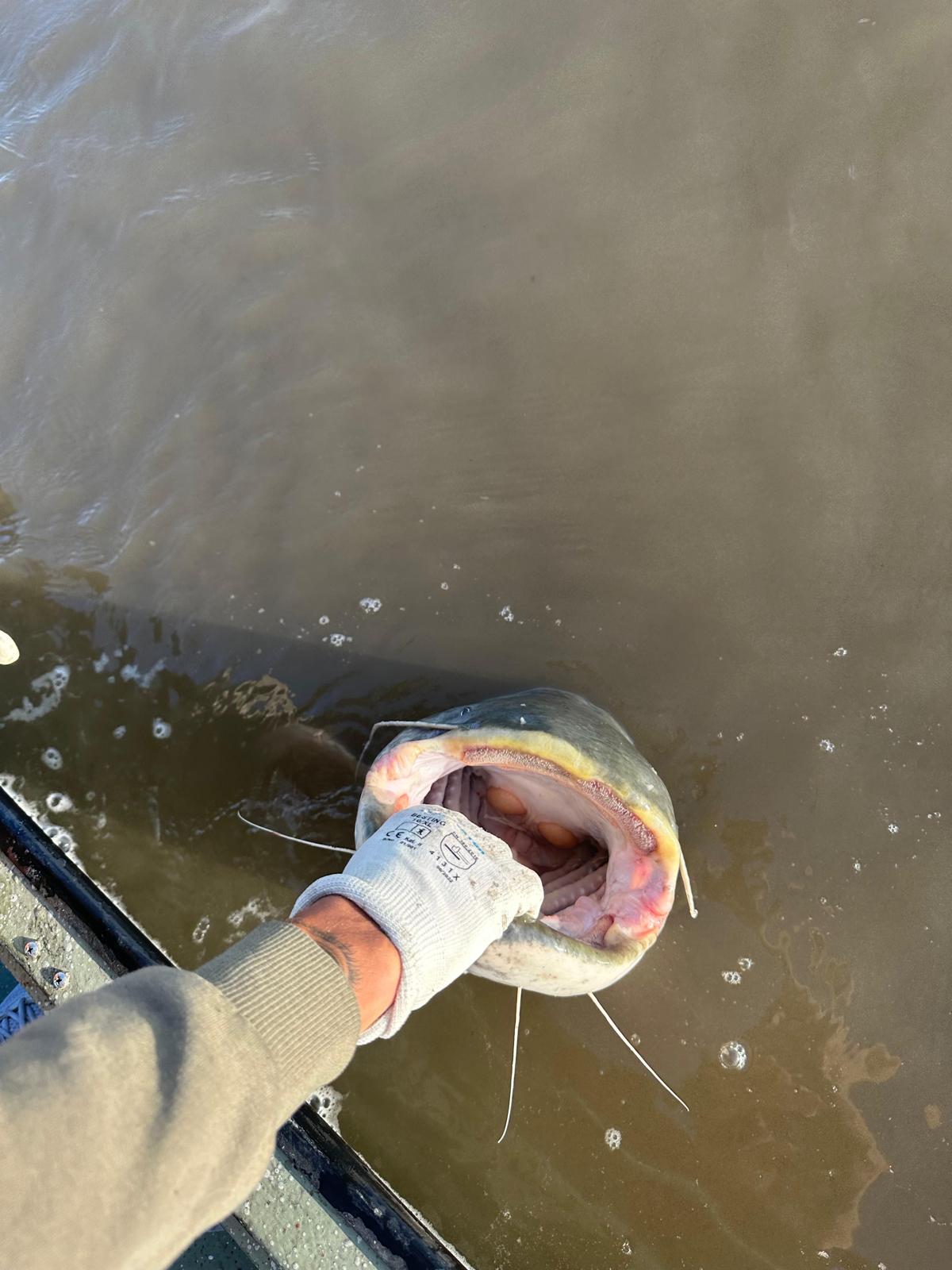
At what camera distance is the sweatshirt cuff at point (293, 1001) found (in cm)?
120

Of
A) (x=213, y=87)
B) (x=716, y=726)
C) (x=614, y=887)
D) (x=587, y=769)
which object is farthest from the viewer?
(x=213, y=87)

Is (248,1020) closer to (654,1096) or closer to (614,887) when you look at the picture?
(614,887)

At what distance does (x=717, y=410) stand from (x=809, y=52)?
4.46ft

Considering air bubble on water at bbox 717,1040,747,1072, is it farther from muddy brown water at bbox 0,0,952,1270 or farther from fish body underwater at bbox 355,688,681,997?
fish body underwater at bbox 355,688,681,997

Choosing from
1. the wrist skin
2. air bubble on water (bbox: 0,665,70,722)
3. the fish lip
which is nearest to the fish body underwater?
the fish lip

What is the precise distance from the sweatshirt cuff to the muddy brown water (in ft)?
5.14

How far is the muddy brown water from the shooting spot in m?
2.55

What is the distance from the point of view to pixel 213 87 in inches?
145

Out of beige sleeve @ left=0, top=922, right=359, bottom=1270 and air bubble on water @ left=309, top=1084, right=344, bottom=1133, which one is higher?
beige sleeve @ left=0, top=922, right=359, bottom=1270

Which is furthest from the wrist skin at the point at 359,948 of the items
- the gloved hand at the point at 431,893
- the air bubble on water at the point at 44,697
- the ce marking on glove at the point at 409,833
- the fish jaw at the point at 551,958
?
the air bubble on water at the point at 44,697

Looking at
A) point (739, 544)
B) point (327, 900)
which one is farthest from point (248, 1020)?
point (739, 544)

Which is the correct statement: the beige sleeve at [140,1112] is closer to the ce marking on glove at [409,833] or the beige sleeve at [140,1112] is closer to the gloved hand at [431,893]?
the gloved hand at [431,893]

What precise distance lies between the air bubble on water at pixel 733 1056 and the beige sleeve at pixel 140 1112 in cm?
181

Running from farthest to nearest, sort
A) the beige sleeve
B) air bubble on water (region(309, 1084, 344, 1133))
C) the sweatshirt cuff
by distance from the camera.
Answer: air bubble on water (region(309, 1084, 344, 1133)), the sweatshirt cuff, the beige sleeve
